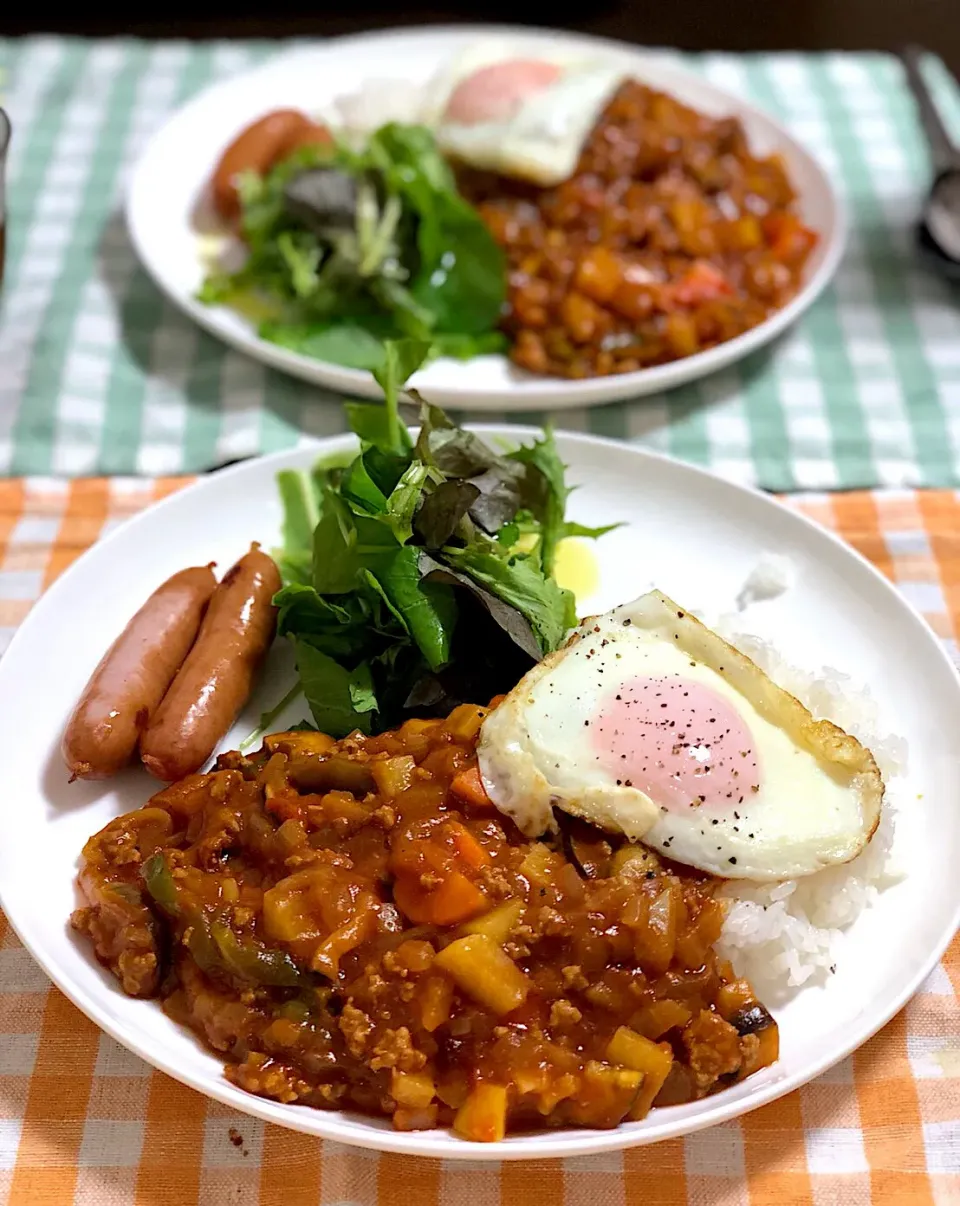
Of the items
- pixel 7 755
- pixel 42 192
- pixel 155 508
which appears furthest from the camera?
pixel 42 192

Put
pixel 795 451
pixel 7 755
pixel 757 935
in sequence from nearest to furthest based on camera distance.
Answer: pixel 757 935
pixel 7 755
pixel 795 451

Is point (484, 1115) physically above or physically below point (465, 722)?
below

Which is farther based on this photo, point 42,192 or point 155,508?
point 42,192

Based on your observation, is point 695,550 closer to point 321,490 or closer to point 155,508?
point 321,490

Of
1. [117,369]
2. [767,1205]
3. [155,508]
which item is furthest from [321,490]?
[767,1205]

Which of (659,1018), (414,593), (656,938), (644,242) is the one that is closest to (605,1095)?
(659,1018)

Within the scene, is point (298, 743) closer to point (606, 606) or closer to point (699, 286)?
point (606, 606)

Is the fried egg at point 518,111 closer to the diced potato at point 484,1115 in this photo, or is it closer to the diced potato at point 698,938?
the diced potato at point 698,938

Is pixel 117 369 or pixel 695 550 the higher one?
pixel 695 550
